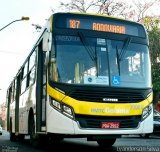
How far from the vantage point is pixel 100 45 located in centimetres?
1134

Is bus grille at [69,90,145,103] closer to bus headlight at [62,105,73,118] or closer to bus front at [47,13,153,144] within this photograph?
bus front at [47,13,153,144]

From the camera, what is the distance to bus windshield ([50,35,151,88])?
10883mm

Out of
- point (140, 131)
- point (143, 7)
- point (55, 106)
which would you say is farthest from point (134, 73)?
point (143, 7)

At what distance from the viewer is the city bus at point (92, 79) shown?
10.6 meters

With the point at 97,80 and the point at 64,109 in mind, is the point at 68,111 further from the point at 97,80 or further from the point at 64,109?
the point at 97,80

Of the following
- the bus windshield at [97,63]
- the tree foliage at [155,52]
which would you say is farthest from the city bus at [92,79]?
the tree foliage at [155,52]

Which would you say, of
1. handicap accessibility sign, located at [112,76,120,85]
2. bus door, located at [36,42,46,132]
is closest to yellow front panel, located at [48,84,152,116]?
handicap accessibility sign, located at [112,76,120,85]

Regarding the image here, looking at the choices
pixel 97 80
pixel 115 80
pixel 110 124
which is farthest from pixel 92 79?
pixel 110 124

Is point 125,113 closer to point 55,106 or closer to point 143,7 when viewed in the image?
point 55,106

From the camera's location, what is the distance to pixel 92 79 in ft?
35.7

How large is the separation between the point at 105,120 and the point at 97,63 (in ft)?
4.60

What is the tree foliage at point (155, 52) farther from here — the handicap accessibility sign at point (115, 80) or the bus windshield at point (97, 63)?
the handicap accessibility sign at point (115, 80)

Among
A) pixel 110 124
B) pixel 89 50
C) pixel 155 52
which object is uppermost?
pixel 155 52

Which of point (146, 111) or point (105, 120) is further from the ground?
point (146, 111)
